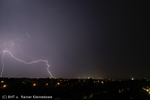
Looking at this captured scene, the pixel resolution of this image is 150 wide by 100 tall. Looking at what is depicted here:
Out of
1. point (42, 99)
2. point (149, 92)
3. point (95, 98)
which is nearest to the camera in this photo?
point (42, 99)

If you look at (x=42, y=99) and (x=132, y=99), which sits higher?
(x=42, y=99)

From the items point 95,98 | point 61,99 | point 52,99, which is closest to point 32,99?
point 52,99

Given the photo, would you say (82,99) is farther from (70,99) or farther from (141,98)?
(141,98)

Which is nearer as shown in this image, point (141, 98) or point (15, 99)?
point (15, 99)

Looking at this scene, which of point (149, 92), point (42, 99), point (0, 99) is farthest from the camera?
point (149, 92)

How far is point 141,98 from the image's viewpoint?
1555 centimetres

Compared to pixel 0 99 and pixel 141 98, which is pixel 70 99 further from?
pixel 141 98

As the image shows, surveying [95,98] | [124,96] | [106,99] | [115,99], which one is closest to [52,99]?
[95,98]

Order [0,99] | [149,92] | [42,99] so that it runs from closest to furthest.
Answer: [0,99]
[42,99]
[149,92]

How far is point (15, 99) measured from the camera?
13883mm

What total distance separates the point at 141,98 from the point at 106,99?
5.56 meters

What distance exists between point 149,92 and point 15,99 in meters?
21.7

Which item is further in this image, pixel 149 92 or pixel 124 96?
pixel 149 92

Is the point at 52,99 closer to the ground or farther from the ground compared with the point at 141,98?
farther from the ground
